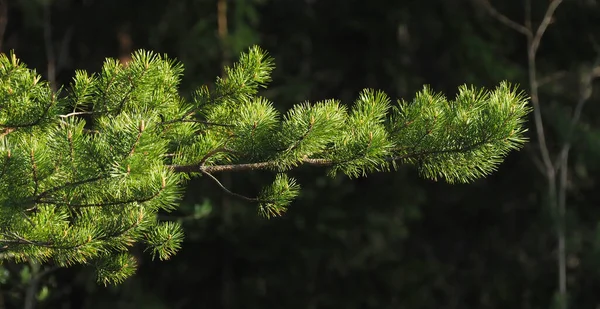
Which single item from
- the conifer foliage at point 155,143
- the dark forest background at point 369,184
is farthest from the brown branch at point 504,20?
the conifer foliage at point 155,143

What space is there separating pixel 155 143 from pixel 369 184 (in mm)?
6807

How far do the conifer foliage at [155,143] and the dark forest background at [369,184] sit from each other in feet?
14.0

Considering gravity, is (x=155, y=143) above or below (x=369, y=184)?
below

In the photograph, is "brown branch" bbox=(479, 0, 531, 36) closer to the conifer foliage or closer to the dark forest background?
the dark forest background

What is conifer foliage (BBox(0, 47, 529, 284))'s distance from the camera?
2656mm

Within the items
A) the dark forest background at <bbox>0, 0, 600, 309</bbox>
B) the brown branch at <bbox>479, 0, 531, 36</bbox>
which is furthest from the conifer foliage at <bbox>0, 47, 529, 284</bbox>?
the brown branch at <bbox>479, 0, 531, 36</bbox>

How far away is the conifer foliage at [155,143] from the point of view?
2656 millimetres

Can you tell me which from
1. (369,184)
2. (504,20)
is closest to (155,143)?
(504,20)

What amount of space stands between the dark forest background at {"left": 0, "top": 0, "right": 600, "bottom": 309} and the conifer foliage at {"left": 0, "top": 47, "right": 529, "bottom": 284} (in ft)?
14.0

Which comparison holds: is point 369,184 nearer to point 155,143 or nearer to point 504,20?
point 504,20

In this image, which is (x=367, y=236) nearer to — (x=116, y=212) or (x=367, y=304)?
(x=367, y=304)

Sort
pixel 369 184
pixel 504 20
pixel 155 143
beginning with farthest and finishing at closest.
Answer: pixel 369 184
pixel 504 20
pixel 155 143

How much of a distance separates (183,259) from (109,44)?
2.67 meters

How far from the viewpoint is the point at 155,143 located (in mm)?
2676
